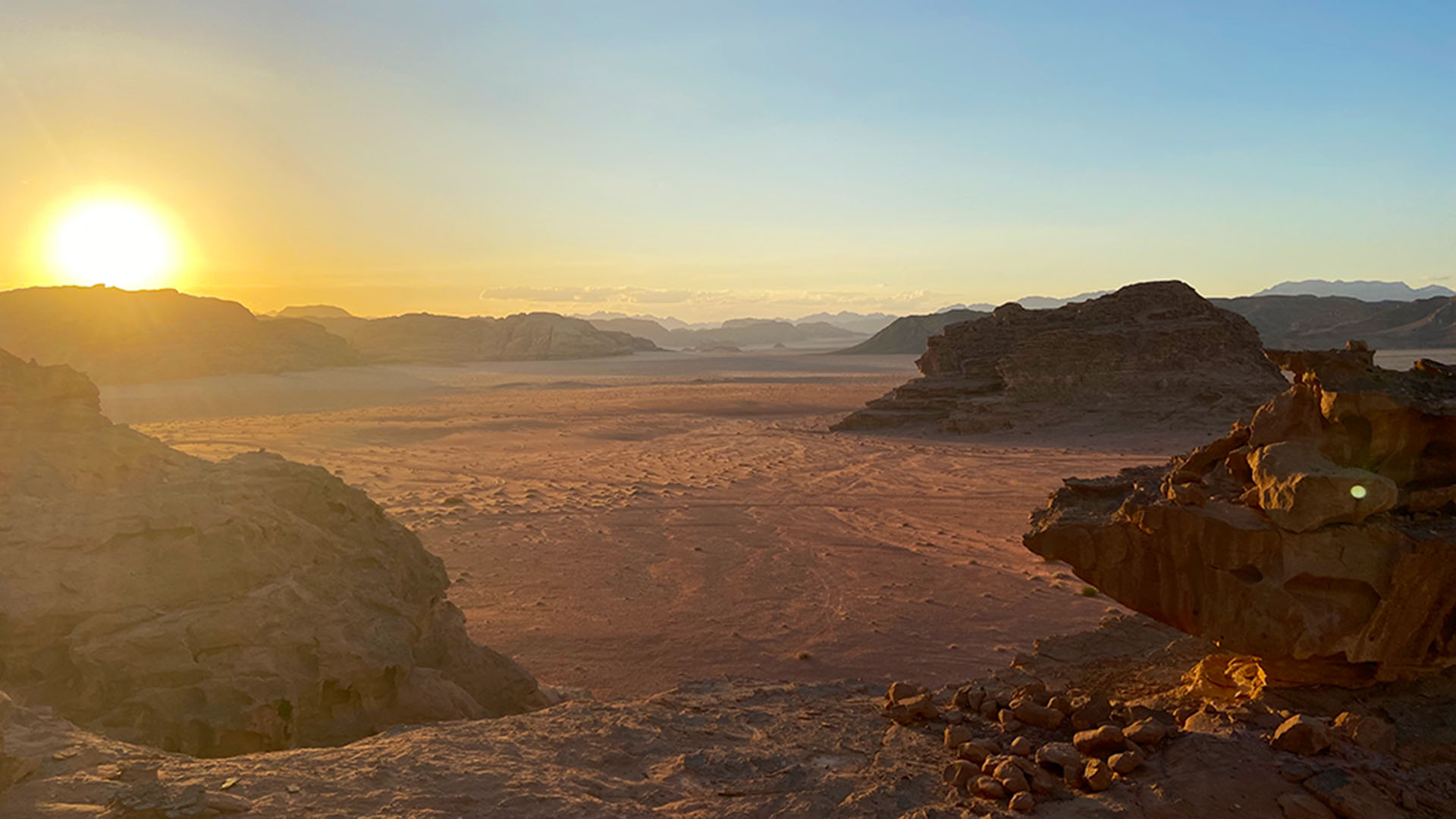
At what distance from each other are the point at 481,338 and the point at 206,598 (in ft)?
264

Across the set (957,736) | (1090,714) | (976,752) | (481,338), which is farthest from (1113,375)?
(481,338)

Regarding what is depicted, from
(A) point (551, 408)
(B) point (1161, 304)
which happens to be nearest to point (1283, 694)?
(B) point (1161, 304)

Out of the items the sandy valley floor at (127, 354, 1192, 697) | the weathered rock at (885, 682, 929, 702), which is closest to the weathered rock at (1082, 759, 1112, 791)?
the weathered rock at (885, 682, 929, 702)

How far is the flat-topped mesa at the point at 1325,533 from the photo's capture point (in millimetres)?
3818

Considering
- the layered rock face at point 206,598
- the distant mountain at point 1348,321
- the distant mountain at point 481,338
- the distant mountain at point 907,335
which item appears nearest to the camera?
the layered rock face at point 206,598

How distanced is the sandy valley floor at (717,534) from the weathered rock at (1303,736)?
3461mm

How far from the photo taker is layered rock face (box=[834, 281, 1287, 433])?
22969 mm

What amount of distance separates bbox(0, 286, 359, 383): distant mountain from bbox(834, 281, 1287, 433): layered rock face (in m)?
42.6

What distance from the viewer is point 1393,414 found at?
4.03 metres

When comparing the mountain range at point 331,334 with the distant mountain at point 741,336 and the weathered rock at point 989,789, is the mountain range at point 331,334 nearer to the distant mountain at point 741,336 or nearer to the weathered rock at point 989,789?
the weathered rock at point 989,789

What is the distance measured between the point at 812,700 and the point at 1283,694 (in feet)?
8.51

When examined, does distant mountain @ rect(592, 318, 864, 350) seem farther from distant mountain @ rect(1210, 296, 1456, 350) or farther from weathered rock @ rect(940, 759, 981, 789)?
weathered rock @ rect(940, 759, 981, 789)

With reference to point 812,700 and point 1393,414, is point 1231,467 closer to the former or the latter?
point 1393,414

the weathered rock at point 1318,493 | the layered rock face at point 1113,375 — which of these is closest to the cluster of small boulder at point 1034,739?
the weathered rock at point 1318,493
